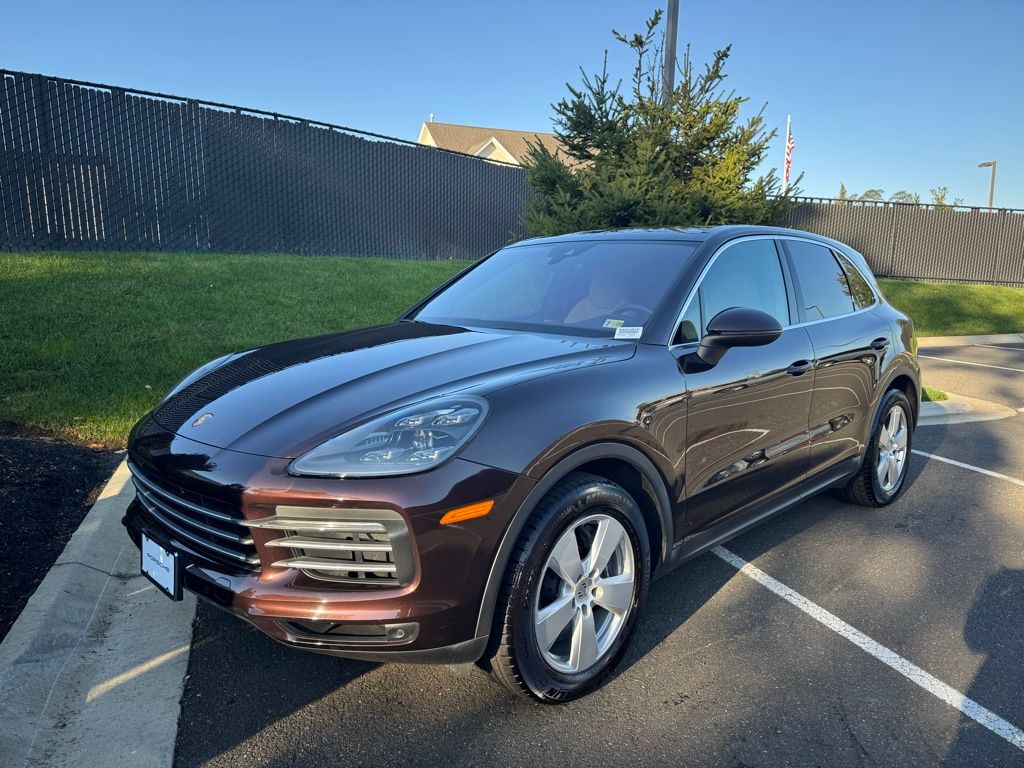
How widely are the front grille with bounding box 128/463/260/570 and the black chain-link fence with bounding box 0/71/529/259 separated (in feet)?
24.5

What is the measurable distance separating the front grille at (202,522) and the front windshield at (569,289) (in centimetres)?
159

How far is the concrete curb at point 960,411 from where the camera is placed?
743 centimetres

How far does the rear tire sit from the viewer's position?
14.9 feet

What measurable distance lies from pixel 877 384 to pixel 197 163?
9205 mm

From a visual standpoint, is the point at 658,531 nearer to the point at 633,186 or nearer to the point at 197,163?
the point at 633,186

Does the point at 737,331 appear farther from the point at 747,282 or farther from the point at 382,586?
the point at 382,586

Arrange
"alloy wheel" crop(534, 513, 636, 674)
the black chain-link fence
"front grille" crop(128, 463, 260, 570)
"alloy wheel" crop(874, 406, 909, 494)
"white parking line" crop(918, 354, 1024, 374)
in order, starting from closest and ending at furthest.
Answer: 1. "front grille" crop(128, 463, 260, 570)
2. "alloy wheel" crop(534, 513, 636, 674)
3. "alloy wheel" crop(874, 406, 909, 494)
4. the black chain-link fence
5. "white parking line" crop(918, 354, 1024, 374)

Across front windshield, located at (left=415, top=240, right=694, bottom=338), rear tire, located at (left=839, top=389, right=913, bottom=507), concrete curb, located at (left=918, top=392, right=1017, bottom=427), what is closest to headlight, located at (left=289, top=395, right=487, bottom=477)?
front windshield, located at (left=415, top=240, right=694, bottom=338)

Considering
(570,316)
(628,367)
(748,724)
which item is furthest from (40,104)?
(748,724)

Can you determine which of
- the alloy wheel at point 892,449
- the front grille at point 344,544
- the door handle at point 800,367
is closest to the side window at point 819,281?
the door handle at point 800,367

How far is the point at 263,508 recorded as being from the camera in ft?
7.09

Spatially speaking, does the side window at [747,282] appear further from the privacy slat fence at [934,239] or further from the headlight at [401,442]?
the privacy slat fence at [934,239]

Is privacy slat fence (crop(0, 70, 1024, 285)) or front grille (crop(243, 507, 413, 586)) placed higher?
privacy slat fence (crop(0, 70, 1024, 285))

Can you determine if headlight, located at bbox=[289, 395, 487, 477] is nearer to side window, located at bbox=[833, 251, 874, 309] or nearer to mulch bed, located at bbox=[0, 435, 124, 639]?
mulch bed, located at bbox=[0, 435, 124, 639]
